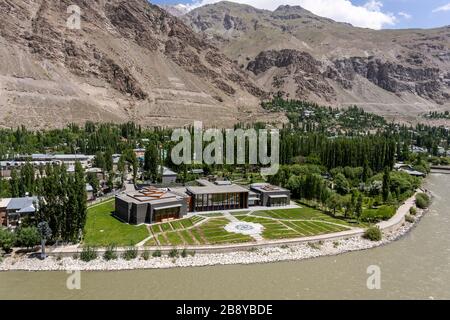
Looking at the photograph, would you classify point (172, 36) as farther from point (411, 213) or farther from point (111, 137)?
point (411, 213)

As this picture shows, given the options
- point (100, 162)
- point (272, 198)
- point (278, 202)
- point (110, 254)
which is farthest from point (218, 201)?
point (100, 162)

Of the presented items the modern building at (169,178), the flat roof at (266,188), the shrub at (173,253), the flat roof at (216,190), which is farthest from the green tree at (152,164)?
the shrub at (173,253)

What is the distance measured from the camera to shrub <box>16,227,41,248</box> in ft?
102

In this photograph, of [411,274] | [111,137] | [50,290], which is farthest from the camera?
[111,137]

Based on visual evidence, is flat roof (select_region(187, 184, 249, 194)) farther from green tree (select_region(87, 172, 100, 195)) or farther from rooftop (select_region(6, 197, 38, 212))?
rooftop (select_region(6, 197, 38, 212))

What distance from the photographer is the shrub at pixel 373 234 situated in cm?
3825

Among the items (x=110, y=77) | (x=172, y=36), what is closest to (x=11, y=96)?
(x=110, y=77)

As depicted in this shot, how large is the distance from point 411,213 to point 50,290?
1615 inches

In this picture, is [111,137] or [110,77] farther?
[110,77]

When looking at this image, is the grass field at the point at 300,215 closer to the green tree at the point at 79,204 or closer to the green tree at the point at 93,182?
the green tree at the point at 79,204

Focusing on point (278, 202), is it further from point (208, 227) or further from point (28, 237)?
point (28, 237)

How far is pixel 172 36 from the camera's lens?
598 ft

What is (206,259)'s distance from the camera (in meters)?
31.7

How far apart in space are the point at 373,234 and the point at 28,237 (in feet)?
102
